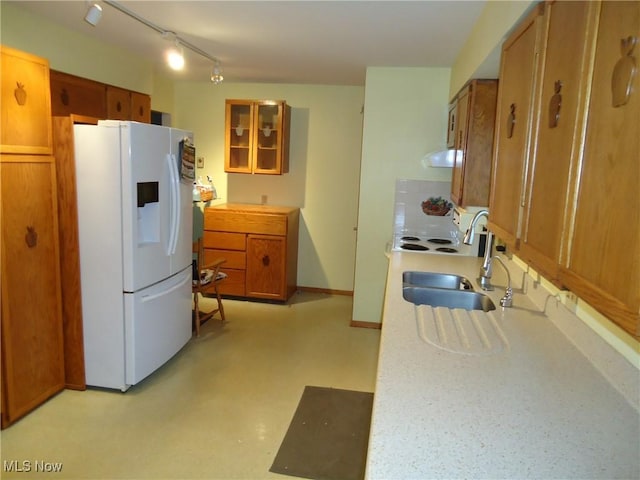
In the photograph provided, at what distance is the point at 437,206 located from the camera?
402cm

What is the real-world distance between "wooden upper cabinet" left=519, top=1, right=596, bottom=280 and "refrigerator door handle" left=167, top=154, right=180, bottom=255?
2374 mm

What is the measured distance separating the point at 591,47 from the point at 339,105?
4218 mm

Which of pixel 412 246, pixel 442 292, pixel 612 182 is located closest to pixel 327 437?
pixel 442 292

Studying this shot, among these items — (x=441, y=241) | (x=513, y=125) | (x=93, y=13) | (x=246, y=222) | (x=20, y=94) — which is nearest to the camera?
(x=513, y=125)

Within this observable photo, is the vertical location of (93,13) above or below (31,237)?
above

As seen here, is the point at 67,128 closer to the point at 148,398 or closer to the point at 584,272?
the point at 148,398

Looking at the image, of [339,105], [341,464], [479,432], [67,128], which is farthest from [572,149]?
[339,105]

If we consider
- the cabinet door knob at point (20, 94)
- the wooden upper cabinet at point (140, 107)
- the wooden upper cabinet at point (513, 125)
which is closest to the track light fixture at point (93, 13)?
the cabinet door knob at point (20, 94)

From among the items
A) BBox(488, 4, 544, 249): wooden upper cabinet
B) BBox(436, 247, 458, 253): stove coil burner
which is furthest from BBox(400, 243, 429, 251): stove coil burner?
BBox(488, 4, 544, 249): wooden upper cabinet

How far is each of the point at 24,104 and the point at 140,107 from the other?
5.41 ft

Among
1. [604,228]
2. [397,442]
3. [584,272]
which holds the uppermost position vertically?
[604,228]

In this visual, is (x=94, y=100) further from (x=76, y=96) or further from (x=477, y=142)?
(x=477, y=142)

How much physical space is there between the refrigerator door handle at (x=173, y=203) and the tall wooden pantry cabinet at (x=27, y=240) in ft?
2.27

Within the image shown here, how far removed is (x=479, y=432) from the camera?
112cm
